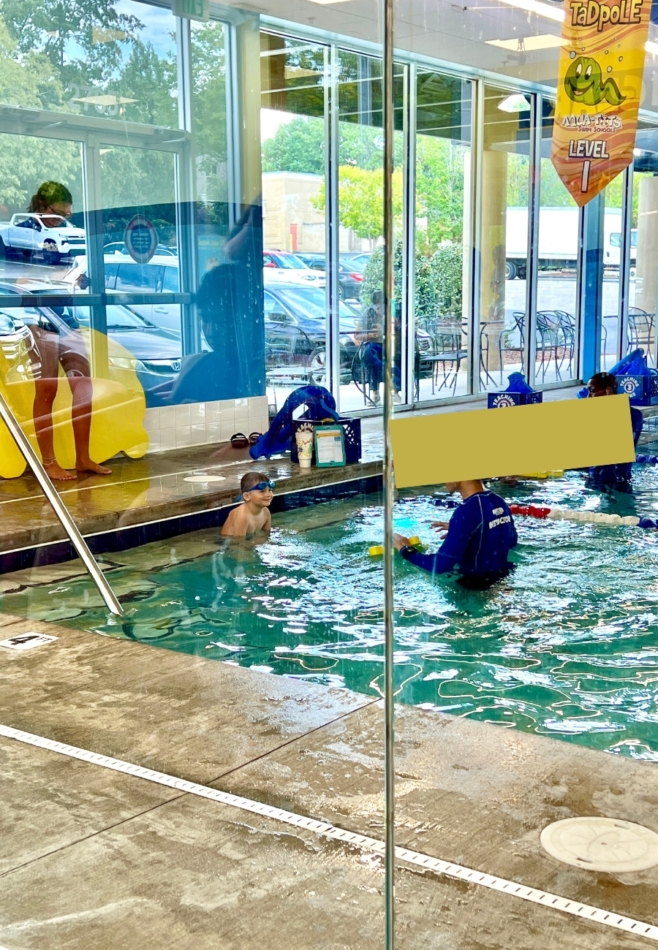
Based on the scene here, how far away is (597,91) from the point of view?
1.60 metres

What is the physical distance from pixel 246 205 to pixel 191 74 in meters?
0.96

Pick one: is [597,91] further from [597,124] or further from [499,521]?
[499,521]

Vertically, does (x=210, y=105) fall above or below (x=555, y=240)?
above

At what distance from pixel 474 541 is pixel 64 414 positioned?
15.1 ft

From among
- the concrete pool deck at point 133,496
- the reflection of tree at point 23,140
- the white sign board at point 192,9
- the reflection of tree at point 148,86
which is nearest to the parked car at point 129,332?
the reflection of tree at point 23,140

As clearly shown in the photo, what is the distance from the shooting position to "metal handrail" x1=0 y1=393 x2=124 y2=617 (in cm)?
340

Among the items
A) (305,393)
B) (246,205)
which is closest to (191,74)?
(246,205)

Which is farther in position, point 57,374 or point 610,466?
point 57,374

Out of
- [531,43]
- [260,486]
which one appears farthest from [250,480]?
[531,43]

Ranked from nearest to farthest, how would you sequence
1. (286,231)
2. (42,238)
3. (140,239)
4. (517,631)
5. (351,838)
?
(351,838)
(517,631)
(42,238)
(140,239)
(286,231)

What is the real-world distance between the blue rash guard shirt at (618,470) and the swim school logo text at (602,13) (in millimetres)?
550

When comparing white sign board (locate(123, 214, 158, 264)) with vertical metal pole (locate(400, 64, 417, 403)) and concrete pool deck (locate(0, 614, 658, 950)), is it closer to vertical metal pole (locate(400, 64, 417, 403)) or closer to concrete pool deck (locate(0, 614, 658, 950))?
concrete pool deck (locate(0, 614, 658, 950))

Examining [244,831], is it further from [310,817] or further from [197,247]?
[197,247]

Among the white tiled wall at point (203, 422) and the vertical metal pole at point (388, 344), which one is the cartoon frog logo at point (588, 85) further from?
the white tiled wall at point (203, 422)
